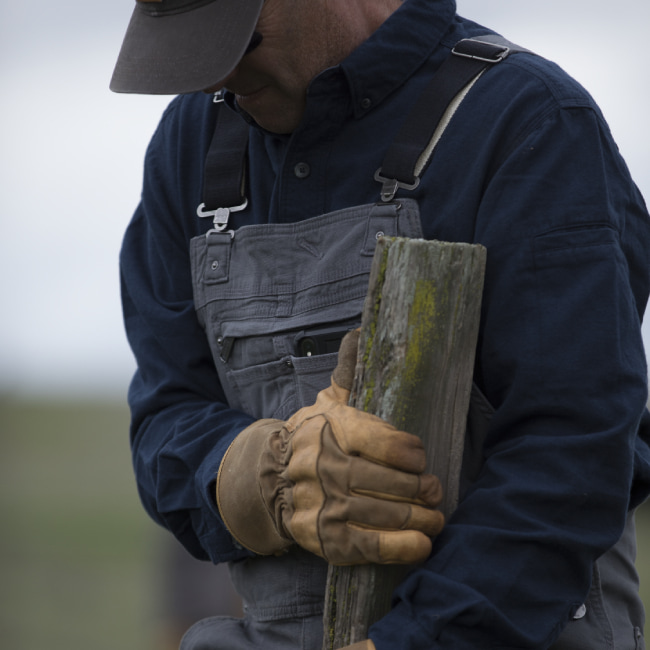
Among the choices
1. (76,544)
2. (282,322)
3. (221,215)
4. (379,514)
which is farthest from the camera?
(76,544)

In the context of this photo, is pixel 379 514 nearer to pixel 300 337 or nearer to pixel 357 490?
pixel 357 490

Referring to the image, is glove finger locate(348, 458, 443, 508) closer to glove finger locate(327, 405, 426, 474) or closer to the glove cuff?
glove finger locate(327, 405, 426, 474)

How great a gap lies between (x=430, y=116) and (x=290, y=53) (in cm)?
35

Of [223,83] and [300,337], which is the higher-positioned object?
[223,83]

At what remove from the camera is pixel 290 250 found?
7.13 feet

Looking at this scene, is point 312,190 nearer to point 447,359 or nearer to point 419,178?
point 419,178

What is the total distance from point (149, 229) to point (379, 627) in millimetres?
1160

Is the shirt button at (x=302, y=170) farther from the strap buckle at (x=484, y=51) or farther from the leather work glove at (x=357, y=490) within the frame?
the leather work glove at (x=357, y=490)

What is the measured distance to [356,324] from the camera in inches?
81.4

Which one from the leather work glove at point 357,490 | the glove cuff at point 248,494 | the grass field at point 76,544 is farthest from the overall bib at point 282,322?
the grass field at point 76,544

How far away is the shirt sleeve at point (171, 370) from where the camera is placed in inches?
89.1

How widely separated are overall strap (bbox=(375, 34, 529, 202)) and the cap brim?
37cm

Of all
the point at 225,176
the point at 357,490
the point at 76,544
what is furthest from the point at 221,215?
the point at 76,544

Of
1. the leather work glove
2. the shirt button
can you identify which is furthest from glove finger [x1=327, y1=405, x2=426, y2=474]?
the shirt button
